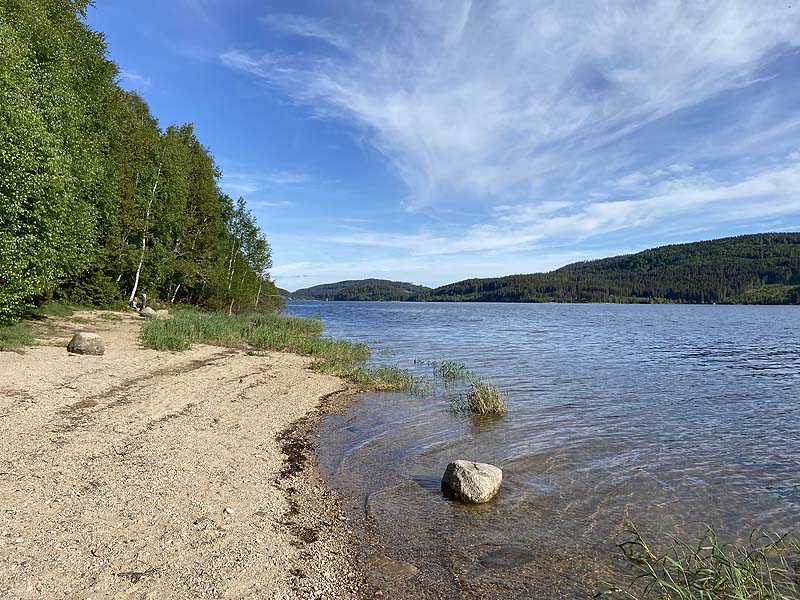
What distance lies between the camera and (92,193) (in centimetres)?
2947

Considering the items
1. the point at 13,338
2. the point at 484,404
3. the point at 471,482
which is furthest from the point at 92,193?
the point at 471,482

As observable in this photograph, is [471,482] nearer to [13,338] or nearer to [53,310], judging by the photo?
[13,338]

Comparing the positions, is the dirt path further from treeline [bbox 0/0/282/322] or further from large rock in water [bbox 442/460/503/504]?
treeline [bbox 0/0/282/322]

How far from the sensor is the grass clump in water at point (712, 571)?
17.9 ft

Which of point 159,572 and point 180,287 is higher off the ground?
point 180,287

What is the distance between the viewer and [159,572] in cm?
569

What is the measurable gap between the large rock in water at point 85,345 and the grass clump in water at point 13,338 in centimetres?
147

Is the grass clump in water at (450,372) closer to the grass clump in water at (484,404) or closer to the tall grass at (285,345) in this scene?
the tall grass at (285,345)

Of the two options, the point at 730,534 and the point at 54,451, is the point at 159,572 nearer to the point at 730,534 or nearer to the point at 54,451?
the point at 54,451

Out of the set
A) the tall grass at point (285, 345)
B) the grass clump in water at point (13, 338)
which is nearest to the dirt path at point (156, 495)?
the grass clump in water at point (13, 338)

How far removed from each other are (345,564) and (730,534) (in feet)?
22.1

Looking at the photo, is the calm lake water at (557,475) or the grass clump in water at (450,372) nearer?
the calm lake water at (557,475)

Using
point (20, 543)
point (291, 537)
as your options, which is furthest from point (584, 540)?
point (20, 543)

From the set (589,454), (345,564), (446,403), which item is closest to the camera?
(345,564)
